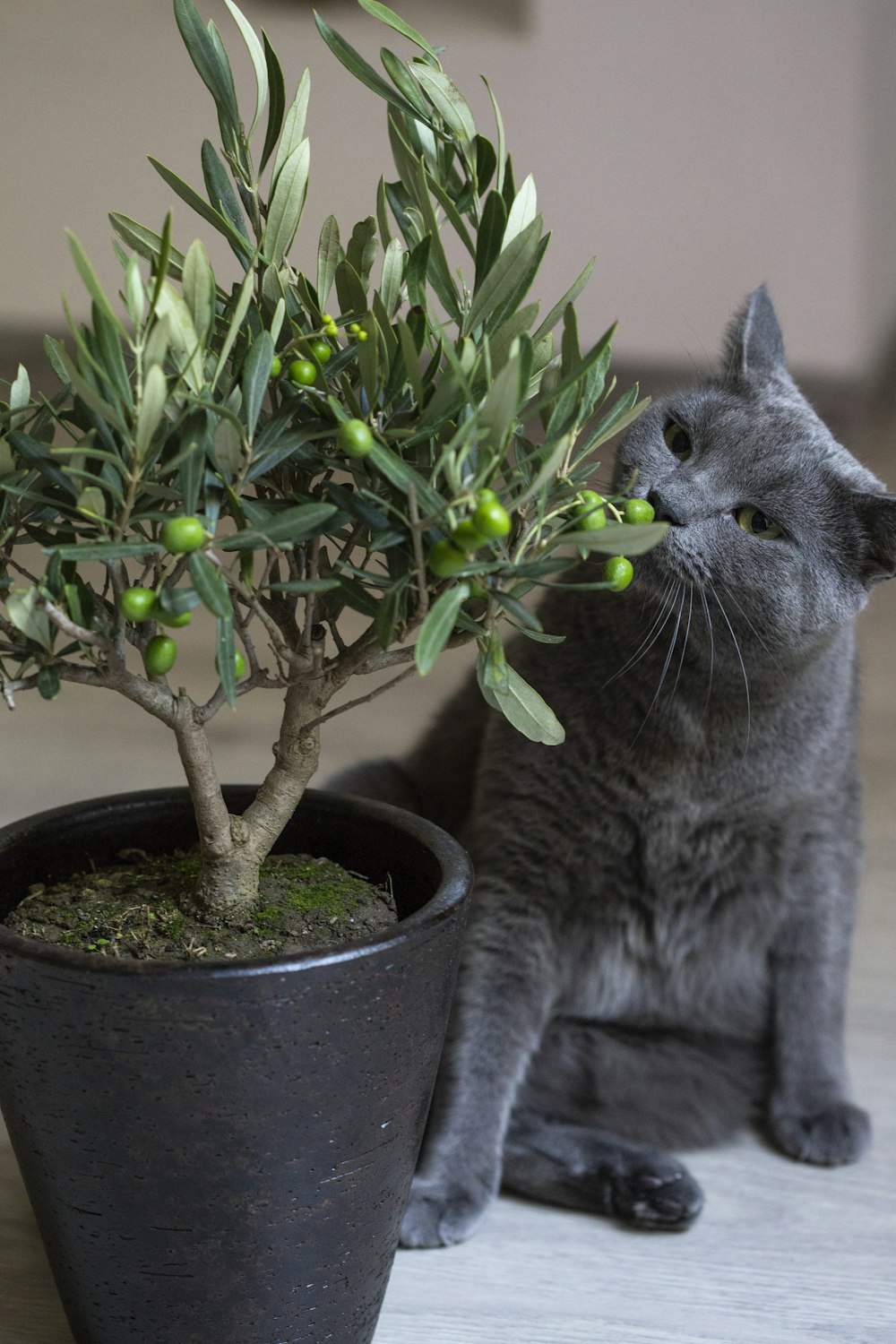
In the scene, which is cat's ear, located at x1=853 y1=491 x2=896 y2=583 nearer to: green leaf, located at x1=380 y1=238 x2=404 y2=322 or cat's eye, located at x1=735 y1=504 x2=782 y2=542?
cat's eye, located at x1=735 y1=504 x2=782 y2=542

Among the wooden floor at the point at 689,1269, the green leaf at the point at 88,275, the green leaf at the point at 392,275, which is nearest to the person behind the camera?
the green leaf at the point at 88,275

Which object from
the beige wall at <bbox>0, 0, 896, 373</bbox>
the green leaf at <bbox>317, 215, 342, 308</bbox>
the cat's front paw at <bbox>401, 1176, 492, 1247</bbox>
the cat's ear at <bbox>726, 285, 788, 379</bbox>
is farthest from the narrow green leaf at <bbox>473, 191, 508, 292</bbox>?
the beige wall at <bbox>0, 0, 896, 373</bbox>

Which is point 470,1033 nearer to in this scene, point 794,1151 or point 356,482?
point 794,1151

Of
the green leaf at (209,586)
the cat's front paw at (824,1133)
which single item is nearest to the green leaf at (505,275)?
the green leaf at (209,586)

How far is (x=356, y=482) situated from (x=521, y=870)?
1.68 feet

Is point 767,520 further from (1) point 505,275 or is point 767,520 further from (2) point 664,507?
(1) point 505,275

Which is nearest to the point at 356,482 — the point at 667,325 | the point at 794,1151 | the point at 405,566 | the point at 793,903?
the point at 405,566

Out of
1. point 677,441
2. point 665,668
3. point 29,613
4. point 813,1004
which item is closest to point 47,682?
point 29,613

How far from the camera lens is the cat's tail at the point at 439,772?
4.48 ft

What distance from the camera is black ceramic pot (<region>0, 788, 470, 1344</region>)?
2.40 ft

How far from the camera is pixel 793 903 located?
1256 mm

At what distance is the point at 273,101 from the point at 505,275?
182mm

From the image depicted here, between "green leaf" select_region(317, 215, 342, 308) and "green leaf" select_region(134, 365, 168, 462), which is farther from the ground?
"green leaf" select_region(317, 215, 342, 308)

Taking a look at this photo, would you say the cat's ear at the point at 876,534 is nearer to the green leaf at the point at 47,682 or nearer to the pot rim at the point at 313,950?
the pot rim at the point at 313,950
